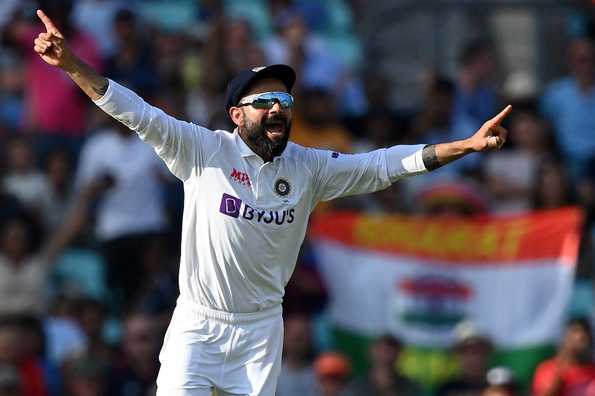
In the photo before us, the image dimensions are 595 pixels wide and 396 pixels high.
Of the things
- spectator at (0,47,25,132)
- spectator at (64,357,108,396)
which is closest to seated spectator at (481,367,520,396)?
spectator at (64,357,108,396)

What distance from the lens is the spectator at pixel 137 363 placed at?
13.1m

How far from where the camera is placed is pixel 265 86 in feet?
29.4

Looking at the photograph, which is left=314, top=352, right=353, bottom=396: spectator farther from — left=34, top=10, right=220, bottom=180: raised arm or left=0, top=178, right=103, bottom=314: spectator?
left=34, top=10, right=220, bottom=180: raised arm

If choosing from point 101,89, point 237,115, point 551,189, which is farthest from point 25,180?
point 101,89

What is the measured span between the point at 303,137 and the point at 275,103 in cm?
618

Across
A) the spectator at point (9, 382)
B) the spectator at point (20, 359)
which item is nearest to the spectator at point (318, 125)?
the spectator at point (20, 359)

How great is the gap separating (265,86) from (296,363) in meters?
4.64

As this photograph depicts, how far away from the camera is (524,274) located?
13945 mm

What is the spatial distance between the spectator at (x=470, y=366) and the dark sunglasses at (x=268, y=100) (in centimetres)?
460

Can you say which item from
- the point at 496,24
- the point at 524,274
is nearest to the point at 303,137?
the point at 524,274

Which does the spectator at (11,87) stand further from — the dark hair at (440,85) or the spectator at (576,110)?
the spectator at (576,110)

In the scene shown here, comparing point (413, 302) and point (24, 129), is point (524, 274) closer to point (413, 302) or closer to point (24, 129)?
point (413, 302)

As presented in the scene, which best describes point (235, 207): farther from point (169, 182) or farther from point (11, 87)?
point (11, 87)

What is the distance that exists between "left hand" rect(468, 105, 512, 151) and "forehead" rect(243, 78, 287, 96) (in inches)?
44.7
